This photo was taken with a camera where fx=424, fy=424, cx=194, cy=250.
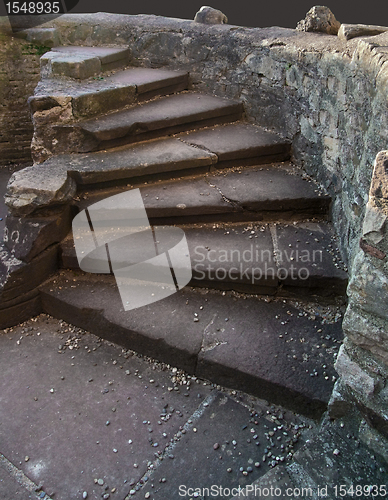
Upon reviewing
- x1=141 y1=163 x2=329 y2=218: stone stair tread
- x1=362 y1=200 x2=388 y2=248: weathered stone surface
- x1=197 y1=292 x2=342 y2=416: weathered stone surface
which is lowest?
x1=197 y1=292 x2=342 y2=416: weathered stone surface

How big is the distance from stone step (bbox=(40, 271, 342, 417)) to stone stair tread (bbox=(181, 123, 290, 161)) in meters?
1.19

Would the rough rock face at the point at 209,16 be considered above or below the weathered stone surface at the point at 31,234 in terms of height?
above

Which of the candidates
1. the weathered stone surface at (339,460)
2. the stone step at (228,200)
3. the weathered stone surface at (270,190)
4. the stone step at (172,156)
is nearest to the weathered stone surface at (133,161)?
the stone step at (172,156)

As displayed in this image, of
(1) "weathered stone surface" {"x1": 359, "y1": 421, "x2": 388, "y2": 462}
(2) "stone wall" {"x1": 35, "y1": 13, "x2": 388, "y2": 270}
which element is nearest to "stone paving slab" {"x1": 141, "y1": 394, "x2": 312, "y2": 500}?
(1) "weathered stone surface" {"x1": 359, "y1": 421, "x2": 388, "y2": 462}

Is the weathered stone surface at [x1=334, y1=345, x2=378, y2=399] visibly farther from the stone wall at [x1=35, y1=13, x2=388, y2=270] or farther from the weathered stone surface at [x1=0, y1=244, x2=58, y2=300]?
the weathered stone surface at [x1=0, y1=244, x2=58, y2=300]

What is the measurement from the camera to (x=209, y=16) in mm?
3805

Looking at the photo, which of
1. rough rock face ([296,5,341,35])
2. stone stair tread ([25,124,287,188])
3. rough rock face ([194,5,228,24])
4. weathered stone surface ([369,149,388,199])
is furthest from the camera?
rough rock face ([194,5,228,24])

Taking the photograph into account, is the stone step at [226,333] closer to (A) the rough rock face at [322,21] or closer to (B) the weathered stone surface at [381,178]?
(B) the weathered stone surface at [381,178]

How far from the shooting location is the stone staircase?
86.5 inches

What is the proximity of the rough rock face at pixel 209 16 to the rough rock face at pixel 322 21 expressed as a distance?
38.5 inches

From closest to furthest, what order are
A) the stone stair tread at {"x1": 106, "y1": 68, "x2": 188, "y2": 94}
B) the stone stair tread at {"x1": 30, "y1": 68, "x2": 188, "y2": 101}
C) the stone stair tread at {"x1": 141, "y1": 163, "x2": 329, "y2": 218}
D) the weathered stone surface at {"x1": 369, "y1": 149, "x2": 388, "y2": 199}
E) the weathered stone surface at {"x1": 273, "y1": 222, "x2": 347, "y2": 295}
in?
the weathered stone surface at {"x1": 369, "y1": 149, "x2": 388, "y2": 199} → the weathered stone surface at {"x1": 273, "y1": 222, "x2": 347, "y2": 295} → the stone stair tread at {"x1": 141, "y1": 163, "x2": 329, "y2": 218} → the stone stair tread at {"x1": 30, "y1": 68, "x2": 188, "y2": 101} → the stone stair tread at {"x1": 106, "y1": 68, "x2": 188, "y2": 94}

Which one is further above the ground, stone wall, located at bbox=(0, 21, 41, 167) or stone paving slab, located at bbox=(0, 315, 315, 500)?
stone wall, located at bbox=(0, 21, 41, 167)

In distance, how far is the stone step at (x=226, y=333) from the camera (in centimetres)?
204

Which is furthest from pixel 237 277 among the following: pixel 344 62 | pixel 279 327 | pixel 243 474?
pixel 344 62
